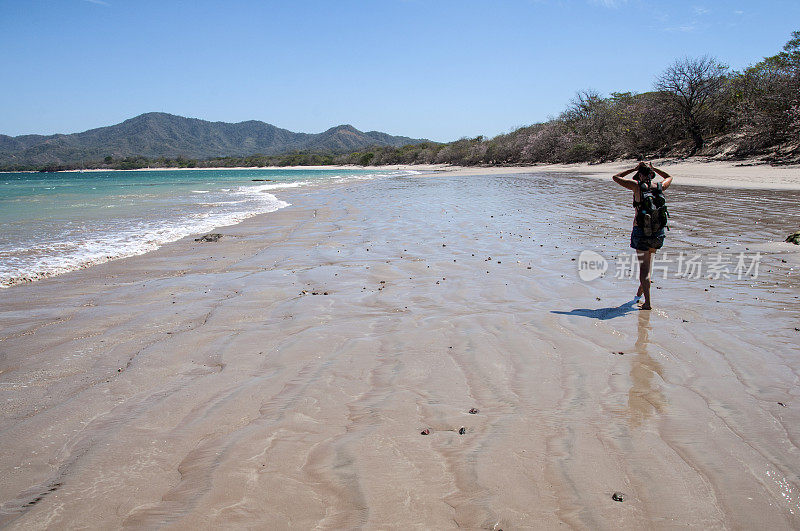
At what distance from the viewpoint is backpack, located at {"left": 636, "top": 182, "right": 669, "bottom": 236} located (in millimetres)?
5562

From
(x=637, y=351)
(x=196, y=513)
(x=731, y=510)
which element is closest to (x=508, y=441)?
(x=731, y=510)

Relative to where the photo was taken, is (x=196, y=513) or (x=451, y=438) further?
(x=451, y=438)

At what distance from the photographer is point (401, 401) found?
335cm

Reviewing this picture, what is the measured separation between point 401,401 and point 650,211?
4.09m

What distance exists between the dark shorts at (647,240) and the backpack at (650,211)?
0.04 meters

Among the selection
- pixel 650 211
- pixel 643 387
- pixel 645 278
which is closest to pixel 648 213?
pixel 650 211

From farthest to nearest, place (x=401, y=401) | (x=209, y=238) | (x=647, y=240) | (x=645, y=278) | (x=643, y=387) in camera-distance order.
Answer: (x=209, y=238)
(x=647, y=240)
(x=645, y=278)
(x=643, y=387)
(x=401, y=401)

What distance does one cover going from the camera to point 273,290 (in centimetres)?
646

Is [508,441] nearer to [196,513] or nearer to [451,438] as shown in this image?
[451,438]

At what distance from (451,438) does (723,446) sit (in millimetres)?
1577

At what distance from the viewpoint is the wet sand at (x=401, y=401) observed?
7.59 ft

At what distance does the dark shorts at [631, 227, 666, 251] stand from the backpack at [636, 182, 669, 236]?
4 centimetres

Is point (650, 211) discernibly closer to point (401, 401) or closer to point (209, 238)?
point (401, 401)

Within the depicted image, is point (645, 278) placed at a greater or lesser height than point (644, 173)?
lesser
